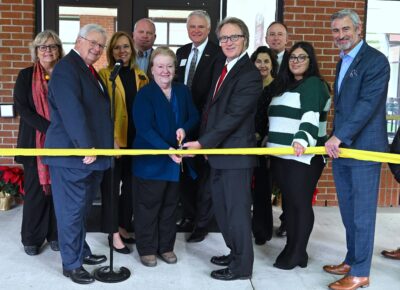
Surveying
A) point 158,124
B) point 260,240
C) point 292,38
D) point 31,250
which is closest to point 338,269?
point 260,240

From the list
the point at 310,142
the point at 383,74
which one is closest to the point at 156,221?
the point at 310,142

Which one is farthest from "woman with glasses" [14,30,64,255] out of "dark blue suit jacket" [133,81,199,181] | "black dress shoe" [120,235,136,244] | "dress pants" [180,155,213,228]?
"dress pants" [180,155,213,228]

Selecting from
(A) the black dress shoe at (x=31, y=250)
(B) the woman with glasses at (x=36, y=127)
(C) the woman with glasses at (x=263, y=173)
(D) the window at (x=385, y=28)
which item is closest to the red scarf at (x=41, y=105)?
(B) the woman with glasses at (x=36, y=127)

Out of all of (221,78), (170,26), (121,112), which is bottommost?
(121,112)

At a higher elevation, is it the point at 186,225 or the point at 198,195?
the point at 198,195

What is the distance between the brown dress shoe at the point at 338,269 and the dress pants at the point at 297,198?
7.7 inches

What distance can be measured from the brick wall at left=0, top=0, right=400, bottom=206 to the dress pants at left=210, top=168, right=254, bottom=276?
2.55 metres

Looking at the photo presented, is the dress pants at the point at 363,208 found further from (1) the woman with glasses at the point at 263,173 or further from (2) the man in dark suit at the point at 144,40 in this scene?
(2) the man in dark suit at the point at 144,40

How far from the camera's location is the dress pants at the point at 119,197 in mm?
3990

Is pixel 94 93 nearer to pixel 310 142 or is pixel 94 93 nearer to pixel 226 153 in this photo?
pixel 226 153

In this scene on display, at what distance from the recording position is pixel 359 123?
317 cm

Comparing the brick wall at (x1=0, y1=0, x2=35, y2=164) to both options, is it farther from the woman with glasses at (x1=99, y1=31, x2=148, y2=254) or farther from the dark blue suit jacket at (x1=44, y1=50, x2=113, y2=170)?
the dark blue suit jacket at (x1=44, y1=50, x2=113, y2=170)

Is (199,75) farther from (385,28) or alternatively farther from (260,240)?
(385,28)

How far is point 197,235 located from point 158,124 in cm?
134
